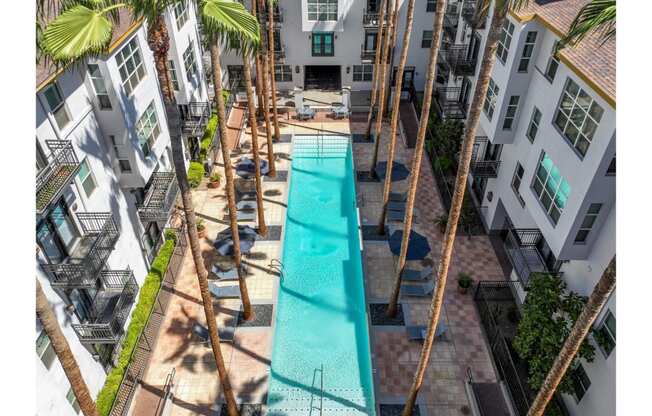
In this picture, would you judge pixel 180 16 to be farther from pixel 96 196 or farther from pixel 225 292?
pixel 225 292

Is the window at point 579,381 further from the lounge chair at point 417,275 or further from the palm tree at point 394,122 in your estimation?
the palm tree at point 394,122

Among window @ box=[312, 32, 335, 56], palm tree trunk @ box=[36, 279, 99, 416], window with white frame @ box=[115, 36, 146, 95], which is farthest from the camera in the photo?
window @ box=[312, 32, 335, 56]

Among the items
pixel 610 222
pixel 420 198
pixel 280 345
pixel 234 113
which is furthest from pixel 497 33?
pixel 234 113

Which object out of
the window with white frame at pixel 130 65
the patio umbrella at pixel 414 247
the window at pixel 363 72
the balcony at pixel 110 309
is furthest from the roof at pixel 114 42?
the window at pixel 363 72

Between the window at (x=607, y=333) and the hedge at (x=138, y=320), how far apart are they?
1950 cm

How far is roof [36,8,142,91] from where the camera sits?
13830 millimetres

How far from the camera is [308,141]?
37.3 meters

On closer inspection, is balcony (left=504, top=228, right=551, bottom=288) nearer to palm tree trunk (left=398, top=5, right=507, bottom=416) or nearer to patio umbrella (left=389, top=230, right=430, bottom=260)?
patio umbrella (left=389, top=230, right=430, bottom=260)

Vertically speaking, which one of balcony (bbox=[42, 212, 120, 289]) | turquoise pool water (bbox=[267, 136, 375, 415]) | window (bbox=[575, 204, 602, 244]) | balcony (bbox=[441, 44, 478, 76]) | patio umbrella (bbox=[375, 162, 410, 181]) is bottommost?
turquoise pool water (bbox=[267, 136, 375, 415])

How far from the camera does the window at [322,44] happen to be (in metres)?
41.7

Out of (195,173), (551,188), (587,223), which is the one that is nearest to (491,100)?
(551,188)

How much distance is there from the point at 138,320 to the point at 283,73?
31230mm

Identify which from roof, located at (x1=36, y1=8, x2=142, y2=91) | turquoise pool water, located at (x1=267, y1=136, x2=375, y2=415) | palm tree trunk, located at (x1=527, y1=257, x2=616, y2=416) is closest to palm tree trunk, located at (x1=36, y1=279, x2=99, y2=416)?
roof, located at (x1=36, y1=8, x2=142, y2=91)

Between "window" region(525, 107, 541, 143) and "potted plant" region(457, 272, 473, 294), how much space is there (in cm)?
803
